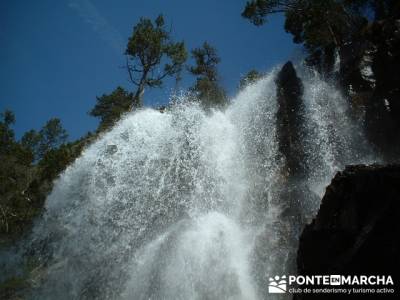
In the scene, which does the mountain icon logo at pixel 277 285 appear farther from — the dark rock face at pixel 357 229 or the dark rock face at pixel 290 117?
the dark rock face at pixel 290 117

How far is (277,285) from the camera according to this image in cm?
948

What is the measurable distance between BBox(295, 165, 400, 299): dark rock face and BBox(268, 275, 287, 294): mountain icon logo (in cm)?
160

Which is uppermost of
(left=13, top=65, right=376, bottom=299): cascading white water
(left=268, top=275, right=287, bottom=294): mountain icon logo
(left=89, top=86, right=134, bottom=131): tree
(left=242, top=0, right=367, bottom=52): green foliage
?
(left=242, top=0, right=367, bottom=52): green foliage

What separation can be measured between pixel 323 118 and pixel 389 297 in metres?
12.5

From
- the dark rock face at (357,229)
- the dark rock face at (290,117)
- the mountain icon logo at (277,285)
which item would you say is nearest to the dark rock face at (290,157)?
the dark rock face at (290,117)

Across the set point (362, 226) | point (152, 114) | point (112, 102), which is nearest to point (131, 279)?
point (362, 226)

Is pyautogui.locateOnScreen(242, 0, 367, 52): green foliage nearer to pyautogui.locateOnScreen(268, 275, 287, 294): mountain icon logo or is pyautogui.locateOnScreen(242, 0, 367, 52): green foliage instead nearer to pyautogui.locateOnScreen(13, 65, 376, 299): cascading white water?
pyautogui.locateOnScreen(13, 65, 376, 299): cascading white water

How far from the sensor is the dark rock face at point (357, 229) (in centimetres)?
642

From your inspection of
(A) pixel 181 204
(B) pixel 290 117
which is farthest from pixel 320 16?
(A) pixel 181 204

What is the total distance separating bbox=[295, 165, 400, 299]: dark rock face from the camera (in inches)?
253

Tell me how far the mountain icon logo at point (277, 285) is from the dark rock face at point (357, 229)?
5.26 feet

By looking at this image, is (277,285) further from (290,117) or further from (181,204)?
(290,117)

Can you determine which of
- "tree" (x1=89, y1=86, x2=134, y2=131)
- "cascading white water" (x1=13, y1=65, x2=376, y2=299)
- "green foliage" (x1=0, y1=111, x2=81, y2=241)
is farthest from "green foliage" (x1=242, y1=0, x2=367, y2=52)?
"green foliage" (x1=0, y1=111, x2=81, y2=241)

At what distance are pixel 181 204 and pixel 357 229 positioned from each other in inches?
310
